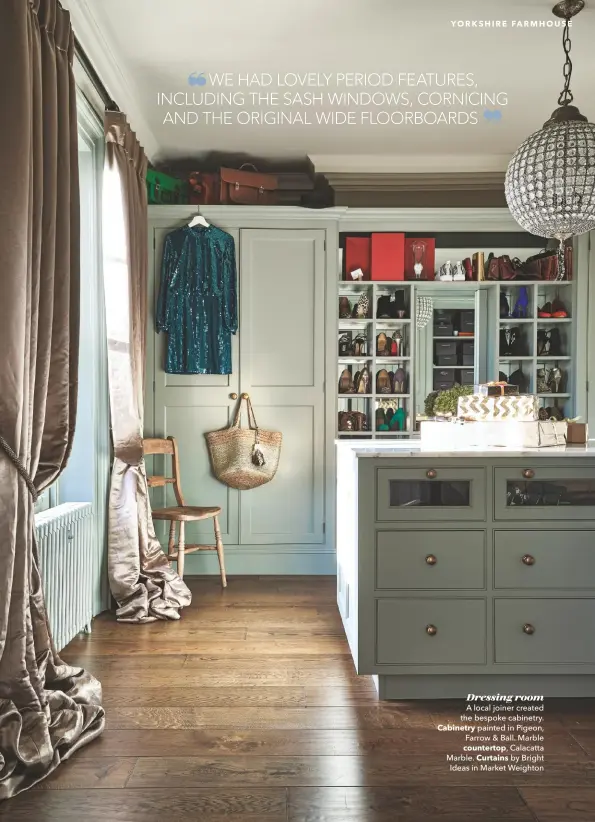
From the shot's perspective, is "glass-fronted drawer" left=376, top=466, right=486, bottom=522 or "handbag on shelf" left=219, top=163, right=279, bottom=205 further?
"handbag on shelf" left=219, top=163, right=279, bottom=205

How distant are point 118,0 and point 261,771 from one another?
3035 millimetres

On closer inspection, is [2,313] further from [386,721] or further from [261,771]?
[386,721]

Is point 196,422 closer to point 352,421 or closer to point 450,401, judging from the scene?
point 352,421

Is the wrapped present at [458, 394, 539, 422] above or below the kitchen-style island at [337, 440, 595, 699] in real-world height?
above

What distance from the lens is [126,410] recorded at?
350 cm

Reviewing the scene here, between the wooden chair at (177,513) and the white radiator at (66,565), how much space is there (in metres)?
0.72

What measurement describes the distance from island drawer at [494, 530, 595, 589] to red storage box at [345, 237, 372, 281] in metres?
2.66

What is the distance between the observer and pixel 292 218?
172 inches

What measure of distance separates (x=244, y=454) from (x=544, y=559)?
7.37 ft

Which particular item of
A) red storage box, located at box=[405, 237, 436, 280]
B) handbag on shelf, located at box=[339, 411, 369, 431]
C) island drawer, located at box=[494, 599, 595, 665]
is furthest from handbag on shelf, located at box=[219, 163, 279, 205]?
island drawer, located at box=[494, 599, 595, 665]

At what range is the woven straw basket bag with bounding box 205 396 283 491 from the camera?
14.0 feet

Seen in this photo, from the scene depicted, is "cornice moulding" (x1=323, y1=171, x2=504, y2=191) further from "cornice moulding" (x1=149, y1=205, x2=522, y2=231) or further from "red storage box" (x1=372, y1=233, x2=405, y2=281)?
"red storage box" (x1=372, y1=233, x2=405, y2=281)

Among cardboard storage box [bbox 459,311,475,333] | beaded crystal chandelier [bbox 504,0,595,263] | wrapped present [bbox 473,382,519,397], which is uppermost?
beaded crystal chandelier [bbox 504,0,595,263]

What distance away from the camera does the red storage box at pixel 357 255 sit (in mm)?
→ 4660
